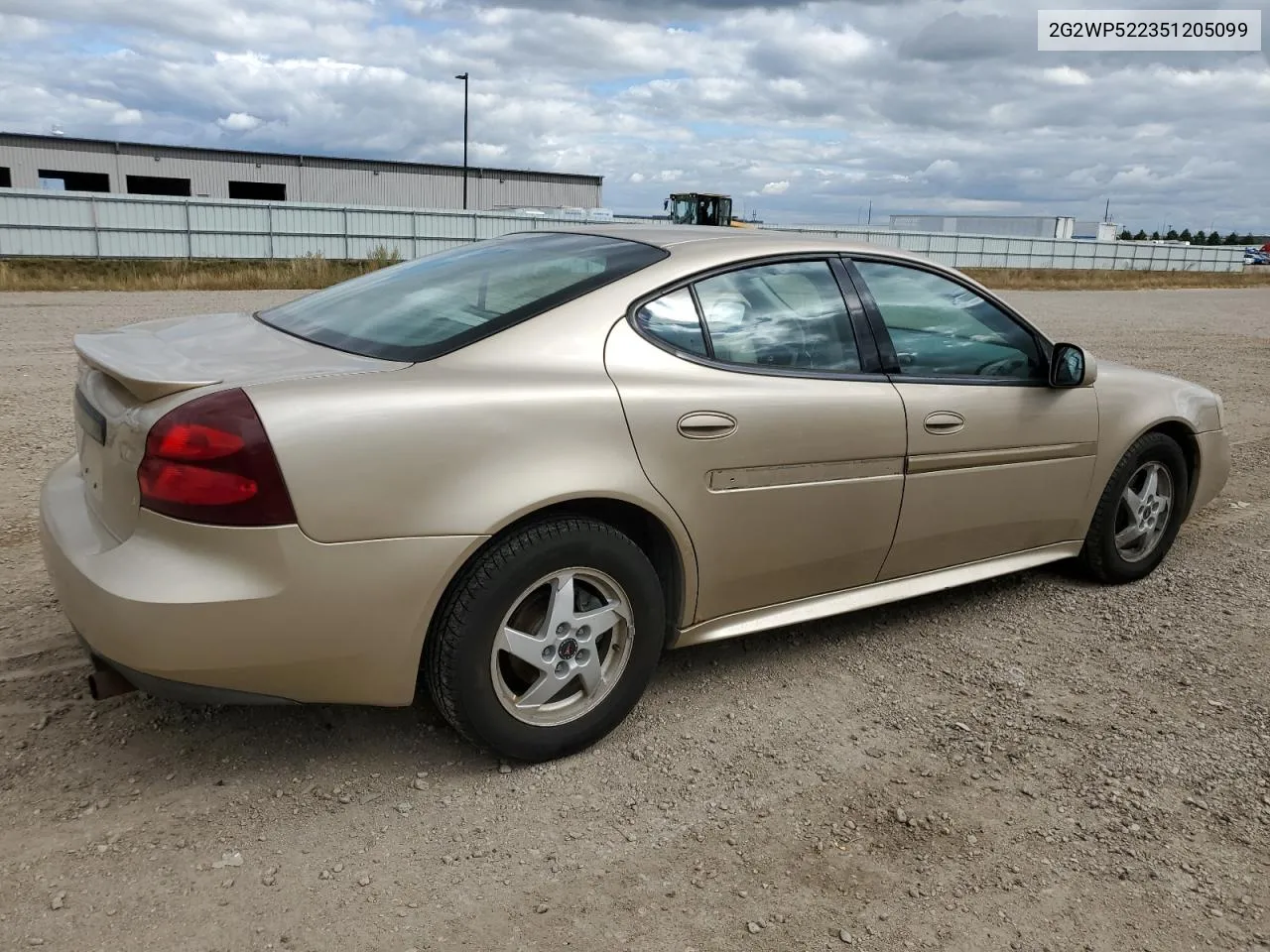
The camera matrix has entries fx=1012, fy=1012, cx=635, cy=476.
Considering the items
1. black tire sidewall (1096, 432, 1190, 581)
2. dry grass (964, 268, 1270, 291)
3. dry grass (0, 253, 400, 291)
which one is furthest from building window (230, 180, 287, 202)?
black tire sidewall (1096, 432, 1190, 581)

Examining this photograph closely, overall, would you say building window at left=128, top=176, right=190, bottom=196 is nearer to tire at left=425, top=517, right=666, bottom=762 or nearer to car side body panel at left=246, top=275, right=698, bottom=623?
car side body panel at left=246, top=275, right=698, bottom=623

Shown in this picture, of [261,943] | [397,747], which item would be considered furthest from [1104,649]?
[261,943]

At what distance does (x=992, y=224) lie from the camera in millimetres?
71625

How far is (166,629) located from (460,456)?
2.59 feet

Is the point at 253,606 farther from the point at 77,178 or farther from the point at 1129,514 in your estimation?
the point at 77,178

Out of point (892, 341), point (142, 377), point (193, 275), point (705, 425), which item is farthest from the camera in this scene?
point (193, 275)

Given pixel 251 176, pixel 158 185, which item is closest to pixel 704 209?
pixel 251 176

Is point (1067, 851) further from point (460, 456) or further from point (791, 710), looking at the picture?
point (460, 456)

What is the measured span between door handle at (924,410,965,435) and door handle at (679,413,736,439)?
0.88 m

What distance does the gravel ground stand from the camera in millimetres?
2301

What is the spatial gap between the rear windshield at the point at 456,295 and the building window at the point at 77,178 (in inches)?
2030

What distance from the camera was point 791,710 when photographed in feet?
10.9

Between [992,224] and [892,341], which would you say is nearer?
[892,341]

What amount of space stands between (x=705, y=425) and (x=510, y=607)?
2.56ft
